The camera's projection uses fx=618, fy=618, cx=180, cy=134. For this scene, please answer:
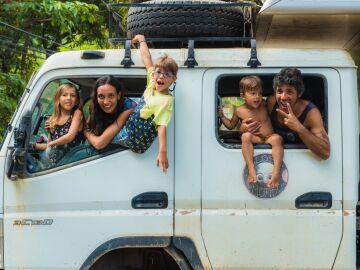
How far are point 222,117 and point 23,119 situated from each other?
51.4 inches

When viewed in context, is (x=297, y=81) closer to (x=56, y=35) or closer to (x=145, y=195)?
(x=145, y=195)

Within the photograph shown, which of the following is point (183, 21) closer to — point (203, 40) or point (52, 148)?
point (203, 40)

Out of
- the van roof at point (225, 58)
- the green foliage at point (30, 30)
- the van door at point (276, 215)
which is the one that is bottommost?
the van door at point (276, 215)

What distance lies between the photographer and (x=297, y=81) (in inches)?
156

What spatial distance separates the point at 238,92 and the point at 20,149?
159 centimetres

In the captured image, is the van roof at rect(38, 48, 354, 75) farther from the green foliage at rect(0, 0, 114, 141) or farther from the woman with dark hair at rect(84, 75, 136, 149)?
the green foliage at rect(0, 0, 114, 141)

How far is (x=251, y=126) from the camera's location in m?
4.05

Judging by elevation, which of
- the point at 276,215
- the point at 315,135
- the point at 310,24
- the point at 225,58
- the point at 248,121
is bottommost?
the point at 276,215

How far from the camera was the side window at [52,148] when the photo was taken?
4.08 metres

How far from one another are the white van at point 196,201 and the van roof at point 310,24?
0.04 m

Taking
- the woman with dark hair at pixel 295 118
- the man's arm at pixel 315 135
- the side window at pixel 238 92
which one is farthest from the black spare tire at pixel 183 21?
the man's arm at pixel 315 135

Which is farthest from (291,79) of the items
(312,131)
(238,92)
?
(238,92)

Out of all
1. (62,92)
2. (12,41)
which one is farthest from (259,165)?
(12,41)

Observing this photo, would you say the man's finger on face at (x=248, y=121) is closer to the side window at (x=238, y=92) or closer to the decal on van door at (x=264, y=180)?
the side window at (x=238, y=92)
